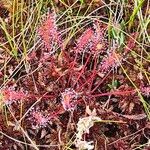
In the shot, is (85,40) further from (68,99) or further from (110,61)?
(68,99)

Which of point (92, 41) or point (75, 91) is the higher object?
point (92, 41)

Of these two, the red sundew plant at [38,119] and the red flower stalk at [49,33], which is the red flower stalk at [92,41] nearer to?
the red flower stalk at [49,33]

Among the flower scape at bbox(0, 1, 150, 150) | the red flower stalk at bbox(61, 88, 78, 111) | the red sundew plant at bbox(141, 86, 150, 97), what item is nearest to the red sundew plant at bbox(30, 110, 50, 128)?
the flower scape at bbox(0, 1, 150, 150)

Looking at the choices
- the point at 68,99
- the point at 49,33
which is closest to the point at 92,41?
the point at 49,33

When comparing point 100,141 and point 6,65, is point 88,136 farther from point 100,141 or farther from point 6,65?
point 6,65

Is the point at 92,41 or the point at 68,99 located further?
the point at 92,41

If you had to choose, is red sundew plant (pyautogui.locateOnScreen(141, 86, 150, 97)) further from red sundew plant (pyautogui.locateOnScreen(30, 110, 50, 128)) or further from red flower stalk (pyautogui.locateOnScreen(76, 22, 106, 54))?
red sundew plant (pyautogui.locateOnScreen(30, 110, 50, 128))

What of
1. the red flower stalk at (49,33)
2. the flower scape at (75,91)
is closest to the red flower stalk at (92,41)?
the flower scape at (75,91)

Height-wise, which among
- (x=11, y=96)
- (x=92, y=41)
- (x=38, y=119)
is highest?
(x=92, y=41)
